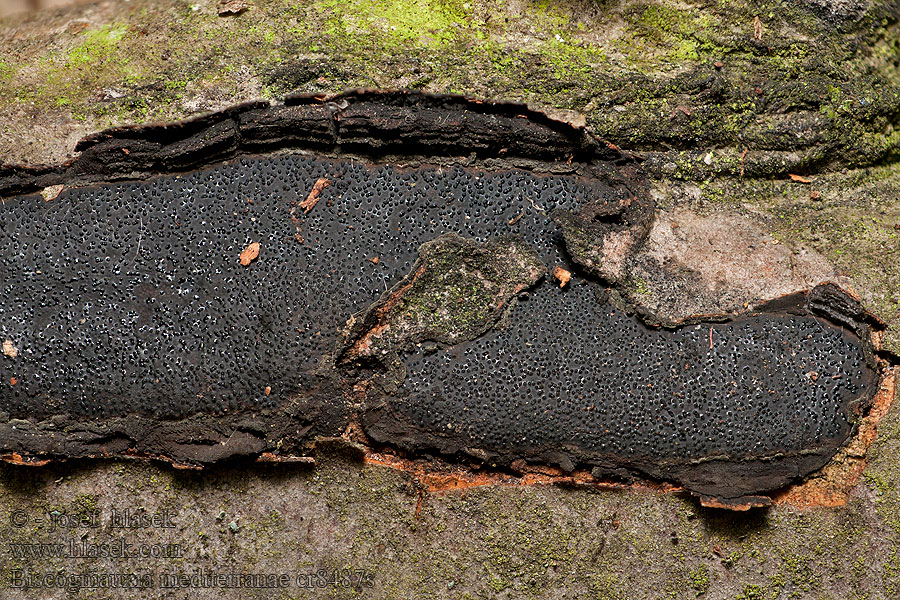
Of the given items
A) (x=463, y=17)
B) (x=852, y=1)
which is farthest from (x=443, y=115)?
(x=852, y=1)

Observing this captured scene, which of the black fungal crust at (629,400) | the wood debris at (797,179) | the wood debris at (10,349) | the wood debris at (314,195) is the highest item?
the wood debris at (797,179)

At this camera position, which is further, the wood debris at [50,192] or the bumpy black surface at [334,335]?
the wood debris at [50,192]

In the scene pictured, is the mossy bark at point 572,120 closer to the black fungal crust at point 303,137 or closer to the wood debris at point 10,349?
the black fungal crust at point 303,137

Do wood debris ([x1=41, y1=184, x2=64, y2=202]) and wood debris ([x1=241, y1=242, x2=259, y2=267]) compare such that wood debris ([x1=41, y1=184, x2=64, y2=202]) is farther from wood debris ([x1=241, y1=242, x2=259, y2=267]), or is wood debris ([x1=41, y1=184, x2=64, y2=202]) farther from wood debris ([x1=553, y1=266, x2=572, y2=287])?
wood debris ([x1=553, y1=266, x2=572, y2=287])

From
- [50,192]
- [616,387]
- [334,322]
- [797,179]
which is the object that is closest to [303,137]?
[334,322]

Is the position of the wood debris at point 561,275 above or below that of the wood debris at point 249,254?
above

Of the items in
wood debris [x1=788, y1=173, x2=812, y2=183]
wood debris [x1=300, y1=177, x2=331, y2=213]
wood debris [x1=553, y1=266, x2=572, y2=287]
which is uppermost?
wood debris [x1=788, y1=173, x2=812, y2=183]

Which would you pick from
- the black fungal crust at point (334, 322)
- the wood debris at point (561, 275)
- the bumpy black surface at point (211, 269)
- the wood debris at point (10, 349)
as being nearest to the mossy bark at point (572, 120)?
the black fungal crust at point (334, 322)

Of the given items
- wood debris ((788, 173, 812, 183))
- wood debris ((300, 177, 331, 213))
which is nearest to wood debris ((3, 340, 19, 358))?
wood debris ((300, 177, 331, 213))

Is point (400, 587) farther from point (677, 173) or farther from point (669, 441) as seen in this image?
point (677, 173)
